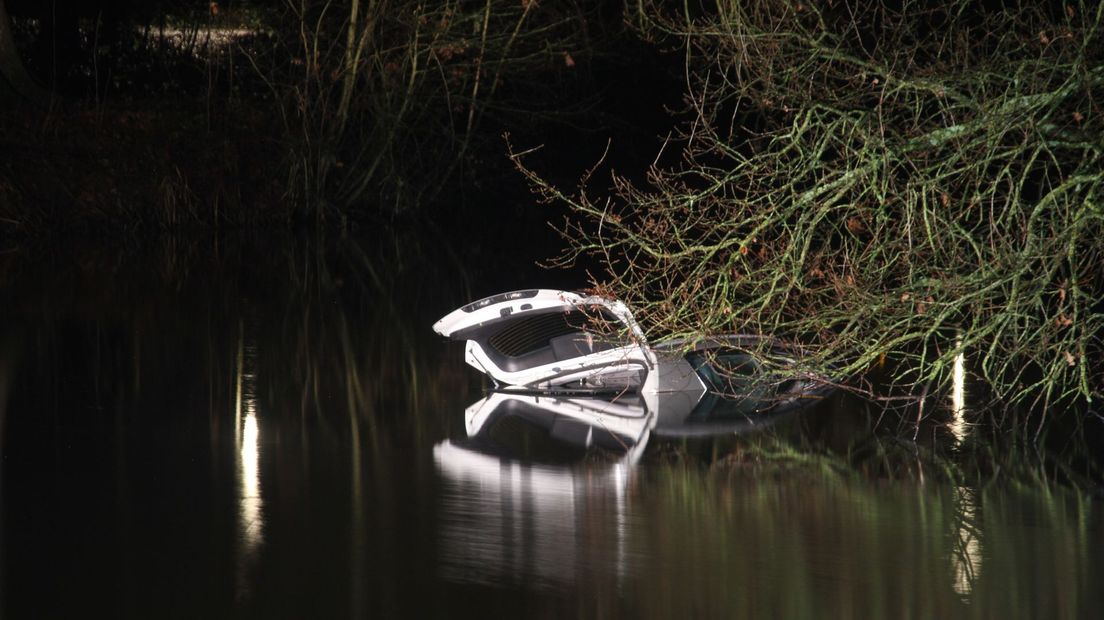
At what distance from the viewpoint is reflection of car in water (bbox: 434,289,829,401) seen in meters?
11.0

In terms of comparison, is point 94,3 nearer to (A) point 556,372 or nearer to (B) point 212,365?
(B) point 212,365

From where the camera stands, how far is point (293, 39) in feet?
87.2

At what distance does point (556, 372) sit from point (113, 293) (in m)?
8.60

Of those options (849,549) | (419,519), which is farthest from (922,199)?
(419,519)

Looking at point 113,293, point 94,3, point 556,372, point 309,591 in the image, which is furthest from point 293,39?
point 309,591

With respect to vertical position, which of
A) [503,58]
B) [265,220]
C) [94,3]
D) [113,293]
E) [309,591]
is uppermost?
[94,3]

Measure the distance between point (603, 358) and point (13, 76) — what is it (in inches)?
742

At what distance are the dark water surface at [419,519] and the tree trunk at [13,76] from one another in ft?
47.1

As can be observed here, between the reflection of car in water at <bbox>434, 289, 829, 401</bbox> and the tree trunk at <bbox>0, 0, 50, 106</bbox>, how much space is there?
16.9 m

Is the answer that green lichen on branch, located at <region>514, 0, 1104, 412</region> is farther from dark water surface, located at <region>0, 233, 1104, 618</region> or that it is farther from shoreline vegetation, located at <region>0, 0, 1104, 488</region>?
dark water surface, located at <region>0, 233, 1104, 618</region>

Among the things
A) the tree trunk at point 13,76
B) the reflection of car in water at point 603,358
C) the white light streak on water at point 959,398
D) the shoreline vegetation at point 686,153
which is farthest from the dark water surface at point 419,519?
the tree trunk at point 13,76

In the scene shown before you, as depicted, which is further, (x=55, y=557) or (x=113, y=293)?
(x=113, y=293)

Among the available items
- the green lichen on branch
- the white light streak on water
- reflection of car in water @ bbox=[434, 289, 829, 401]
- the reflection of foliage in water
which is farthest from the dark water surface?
the green lichen on branch

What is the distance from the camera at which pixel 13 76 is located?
2714 centimetres
